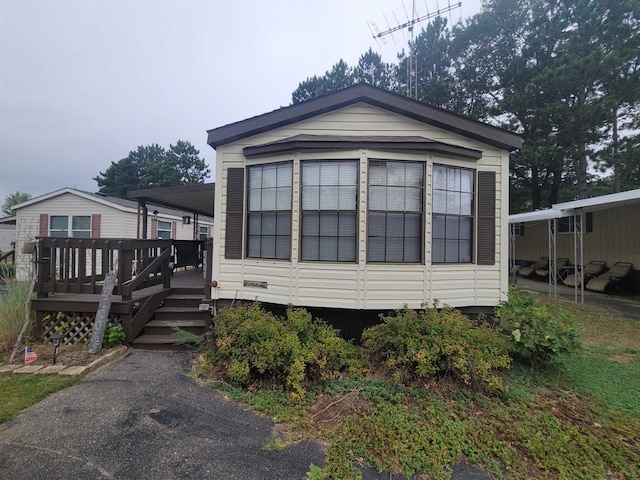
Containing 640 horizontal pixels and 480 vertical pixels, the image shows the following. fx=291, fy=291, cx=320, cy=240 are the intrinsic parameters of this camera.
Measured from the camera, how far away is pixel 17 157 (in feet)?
72.8

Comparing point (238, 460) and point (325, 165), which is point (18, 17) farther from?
point (238, 460)

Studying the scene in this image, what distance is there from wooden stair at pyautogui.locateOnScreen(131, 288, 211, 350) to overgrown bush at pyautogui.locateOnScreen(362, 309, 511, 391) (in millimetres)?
2739

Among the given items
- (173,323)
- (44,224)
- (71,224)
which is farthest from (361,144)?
(44,224)

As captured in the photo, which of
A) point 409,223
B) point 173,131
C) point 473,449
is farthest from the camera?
point 173,131

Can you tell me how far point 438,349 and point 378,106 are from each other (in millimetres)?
3439

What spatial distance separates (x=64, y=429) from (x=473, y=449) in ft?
10.9

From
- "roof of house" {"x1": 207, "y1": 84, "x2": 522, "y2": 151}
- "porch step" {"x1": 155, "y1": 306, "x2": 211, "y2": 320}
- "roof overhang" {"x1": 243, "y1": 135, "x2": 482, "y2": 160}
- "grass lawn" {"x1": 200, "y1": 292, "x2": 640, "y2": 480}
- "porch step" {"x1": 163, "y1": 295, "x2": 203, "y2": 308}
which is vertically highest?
"roof of house" {"x1": 207, "y1": 84, "x2": 522, "y2": 151}

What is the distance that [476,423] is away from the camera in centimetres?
261

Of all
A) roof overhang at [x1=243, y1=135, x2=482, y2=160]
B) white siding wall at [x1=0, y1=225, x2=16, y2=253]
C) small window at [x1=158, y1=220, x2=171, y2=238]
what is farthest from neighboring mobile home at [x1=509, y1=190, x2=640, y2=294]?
white siding wall at [x1=0, y1=225, x2=16, y2=253]

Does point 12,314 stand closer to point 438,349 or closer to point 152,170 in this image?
point 438,349

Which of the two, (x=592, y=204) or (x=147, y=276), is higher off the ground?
(x=592, y=204)

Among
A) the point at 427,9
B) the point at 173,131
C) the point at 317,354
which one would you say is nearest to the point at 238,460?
the point at 317,354

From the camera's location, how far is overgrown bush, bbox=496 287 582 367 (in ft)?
11.5

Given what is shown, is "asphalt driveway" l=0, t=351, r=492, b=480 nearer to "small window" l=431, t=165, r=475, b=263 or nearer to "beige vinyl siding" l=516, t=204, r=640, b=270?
"small window" l=431, t=165, r=475, b=263
